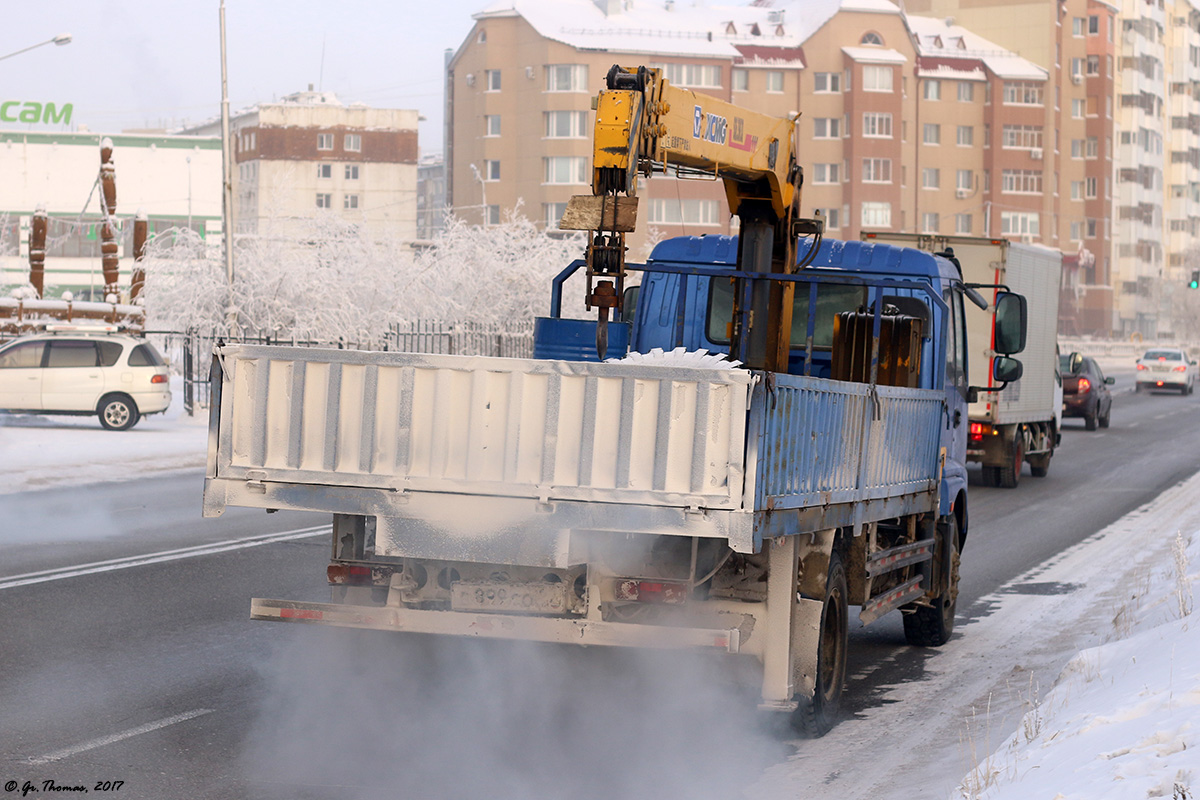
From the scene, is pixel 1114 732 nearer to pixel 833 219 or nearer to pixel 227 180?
pixel 227 180

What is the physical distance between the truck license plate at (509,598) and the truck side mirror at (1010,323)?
15.8 feet

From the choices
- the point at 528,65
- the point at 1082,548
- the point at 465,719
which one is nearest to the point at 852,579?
the point at 465,719

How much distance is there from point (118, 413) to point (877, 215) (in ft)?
261

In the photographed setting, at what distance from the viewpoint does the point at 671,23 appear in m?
99.8

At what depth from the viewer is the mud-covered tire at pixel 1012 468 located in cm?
2162

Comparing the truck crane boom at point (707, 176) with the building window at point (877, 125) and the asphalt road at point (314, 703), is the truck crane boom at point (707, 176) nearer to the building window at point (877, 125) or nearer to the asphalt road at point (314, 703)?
the asphalt road at point (314, 703)

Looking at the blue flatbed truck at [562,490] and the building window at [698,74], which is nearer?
the blue flatbed truck at [562,490]

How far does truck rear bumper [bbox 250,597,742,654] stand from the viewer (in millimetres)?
6555

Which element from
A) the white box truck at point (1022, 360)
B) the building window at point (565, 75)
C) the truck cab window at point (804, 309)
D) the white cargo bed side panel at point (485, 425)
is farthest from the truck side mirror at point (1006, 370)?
the building window at point (565, 75)

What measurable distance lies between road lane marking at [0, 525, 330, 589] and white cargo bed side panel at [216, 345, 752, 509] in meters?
5.43

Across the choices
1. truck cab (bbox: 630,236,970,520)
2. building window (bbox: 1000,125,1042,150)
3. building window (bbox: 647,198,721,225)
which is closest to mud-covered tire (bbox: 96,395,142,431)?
truck cab (bbox: 630,236,970,520)

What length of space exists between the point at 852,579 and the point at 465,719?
2.22 metres

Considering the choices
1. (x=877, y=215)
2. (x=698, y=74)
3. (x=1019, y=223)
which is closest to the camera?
(x=698, y=74)

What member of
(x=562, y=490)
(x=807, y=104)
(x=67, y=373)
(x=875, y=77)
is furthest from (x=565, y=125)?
(x=562, y=490)
